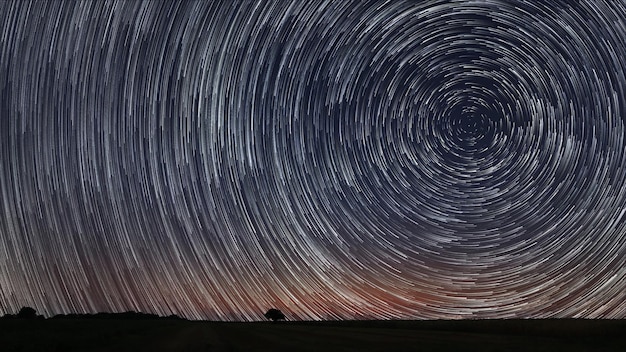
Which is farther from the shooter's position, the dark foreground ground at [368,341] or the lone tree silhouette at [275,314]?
the lone tree silhouette at [275,314]

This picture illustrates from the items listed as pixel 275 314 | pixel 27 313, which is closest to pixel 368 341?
pixel 275 314

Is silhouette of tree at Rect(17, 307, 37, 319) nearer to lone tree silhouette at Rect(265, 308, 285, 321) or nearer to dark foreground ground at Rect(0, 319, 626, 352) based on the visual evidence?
lone tree silhouette at Rect(265, 308, 285, 321)

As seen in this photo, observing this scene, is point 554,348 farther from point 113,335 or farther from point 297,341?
point 113,335

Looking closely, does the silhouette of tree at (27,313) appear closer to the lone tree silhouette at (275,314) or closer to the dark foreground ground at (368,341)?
the lone tree silhouette at (275,314)

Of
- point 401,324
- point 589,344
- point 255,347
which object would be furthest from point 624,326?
point 255,347

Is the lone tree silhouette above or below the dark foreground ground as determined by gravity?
above

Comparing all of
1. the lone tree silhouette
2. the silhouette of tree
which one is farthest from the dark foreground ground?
the silhouette of tree

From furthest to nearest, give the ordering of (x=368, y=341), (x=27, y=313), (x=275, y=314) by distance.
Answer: (x=27, y=313)
(x=275, y=314)
(x=368, y=341)

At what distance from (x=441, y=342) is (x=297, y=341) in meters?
3.94

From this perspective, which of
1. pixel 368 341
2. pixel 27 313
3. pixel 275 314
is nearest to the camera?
pixel 368 341

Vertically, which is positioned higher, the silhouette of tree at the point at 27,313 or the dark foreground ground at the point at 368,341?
the silhouette of tree at the point at 27,313

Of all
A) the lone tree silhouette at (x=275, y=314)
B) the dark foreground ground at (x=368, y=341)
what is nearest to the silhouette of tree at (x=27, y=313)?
the lone tree silhouette at (x=275, y=314)

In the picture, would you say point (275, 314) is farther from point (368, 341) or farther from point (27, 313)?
point (368, 341)

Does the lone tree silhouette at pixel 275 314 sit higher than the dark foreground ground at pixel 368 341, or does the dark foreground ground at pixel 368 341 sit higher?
the lone tree silhouette at pixel 275 314
